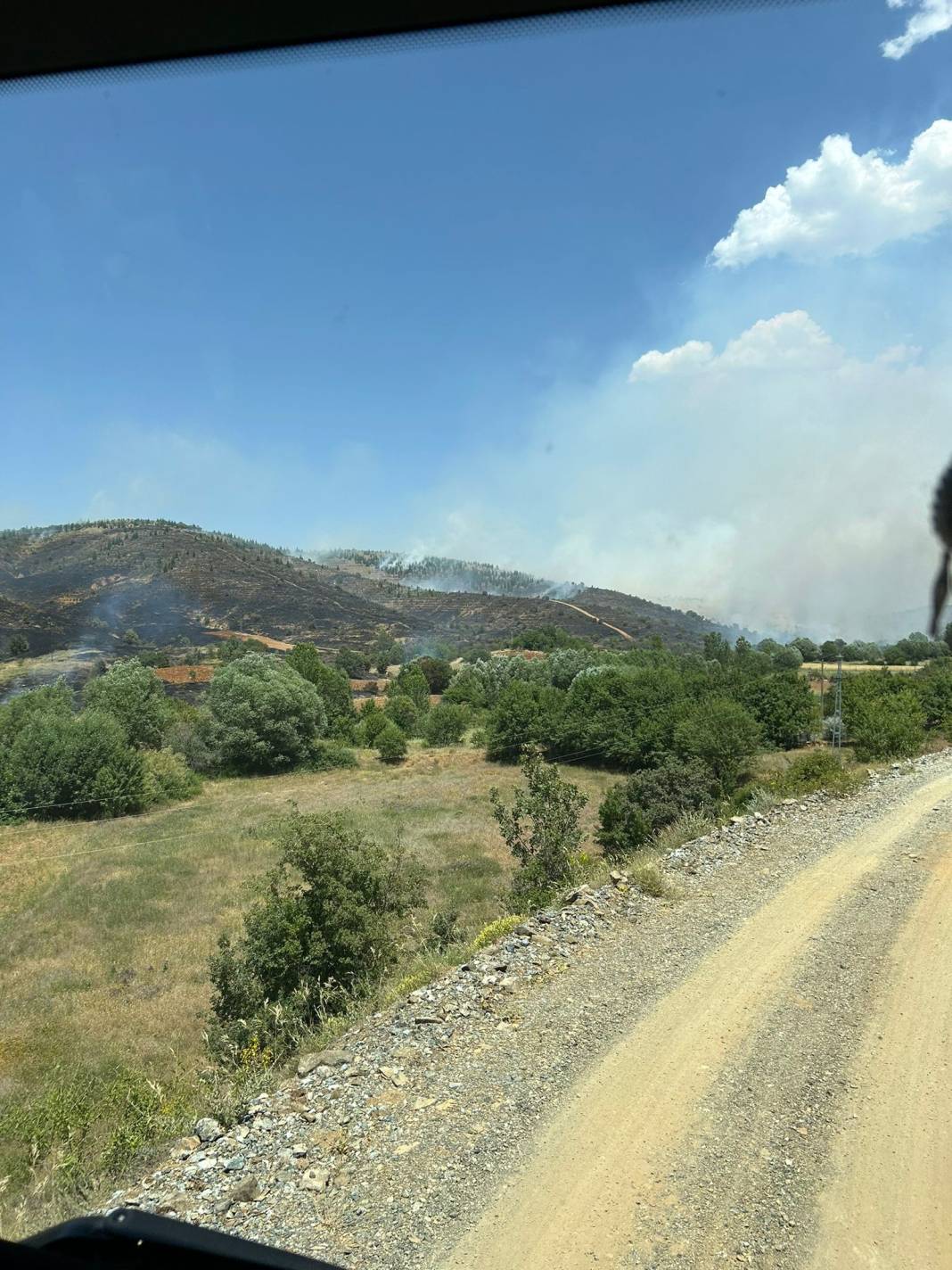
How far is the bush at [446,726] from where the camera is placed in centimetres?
5453

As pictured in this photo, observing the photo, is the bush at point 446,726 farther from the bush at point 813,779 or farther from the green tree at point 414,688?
the bush at point 813,779

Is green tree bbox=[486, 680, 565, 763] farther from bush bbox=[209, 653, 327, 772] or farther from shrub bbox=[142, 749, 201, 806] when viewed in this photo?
shrub bbox=[142, 749, 201, 806]

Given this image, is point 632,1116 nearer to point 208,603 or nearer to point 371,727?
point 371,727

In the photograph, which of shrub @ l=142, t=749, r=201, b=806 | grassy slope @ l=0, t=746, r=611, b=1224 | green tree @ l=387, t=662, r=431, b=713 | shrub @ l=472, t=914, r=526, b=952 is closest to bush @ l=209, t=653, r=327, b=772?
grassy slope @ l=0, t=746, r=611, b=1224

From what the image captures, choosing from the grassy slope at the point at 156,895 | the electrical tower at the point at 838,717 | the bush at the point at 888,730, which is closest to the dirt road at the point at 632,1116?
the grassy slope at the point at 156,895

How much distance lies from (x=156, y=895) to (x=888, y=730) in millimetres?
24601

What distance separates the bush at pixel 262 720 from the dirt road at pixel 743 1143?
140 ft

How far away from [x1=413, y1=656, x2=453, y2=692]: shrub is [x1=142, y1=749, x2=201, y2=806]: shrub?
32.2m

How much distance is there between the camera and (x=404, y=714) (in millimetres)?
57812

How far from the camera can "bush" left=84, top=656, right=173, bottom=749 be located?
4381cm

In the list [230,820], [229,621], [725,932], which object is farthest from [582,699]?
[229,621]

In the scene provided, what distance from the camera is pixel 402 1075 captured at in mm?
5434

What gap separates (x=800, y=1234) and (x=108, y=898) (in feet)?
78.4

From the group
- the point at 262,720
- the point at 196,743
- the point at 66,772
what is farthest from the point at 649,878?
the point at 196,743
